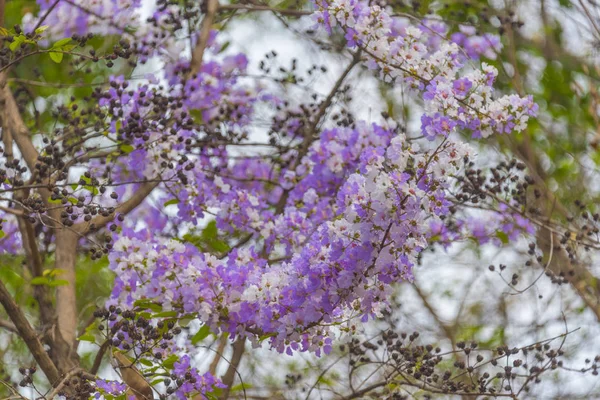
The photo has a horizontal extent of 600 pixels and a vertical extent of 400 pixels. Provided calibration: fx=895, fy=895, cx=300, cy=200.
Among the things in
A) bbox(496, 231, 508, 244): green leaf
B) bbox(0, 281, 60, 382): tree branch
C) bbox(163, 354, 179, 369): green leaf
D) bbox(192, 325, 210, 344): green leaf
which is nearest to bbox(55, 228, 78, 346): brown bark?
bbox(0, 281, 60, 382): tree branch

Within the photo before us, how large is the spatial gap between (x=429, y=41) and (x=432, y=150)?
2.32 m

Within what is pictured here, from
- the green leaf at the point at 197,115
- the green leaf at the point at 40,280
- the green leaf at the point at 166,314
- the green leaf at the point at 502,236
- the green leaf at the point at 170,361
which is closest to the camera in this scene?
the green leaf at the point at 170,361

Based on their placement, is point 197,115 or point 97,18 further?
point 97,18

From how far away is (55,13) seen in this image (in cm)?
549

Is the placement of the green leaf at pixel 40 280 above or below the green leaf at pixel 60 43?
below

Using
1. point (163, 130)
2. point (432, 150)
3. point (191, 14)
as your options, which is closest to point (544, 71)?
point (191, 14)

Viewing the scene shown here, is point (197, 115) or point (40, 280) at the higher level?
point (197, 115)

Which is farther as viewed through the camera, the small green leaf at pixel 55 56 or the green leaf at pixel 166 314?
the green leaf at pixel 166 314

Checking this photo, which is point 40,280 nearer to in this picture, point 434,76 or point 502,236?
point 434,76

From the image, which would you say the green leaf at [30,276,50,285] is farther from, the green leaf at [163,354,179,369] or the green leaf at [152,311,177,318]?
the green leaf at [163,354,179,369]

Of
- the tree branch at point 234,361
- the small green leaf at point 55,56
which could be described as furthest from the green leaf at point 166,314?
the small green leaf at point 55,56

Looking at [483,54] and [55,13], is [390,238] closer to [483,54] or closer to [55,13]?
[483,54]

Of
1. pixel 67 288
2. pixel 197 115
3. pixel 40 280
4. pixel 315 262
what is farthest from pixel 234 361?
pixel 197 115

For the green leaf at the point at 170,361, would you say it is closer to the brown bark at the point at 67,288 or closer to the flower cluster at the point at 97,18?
the brown bark at the point at 67,288
